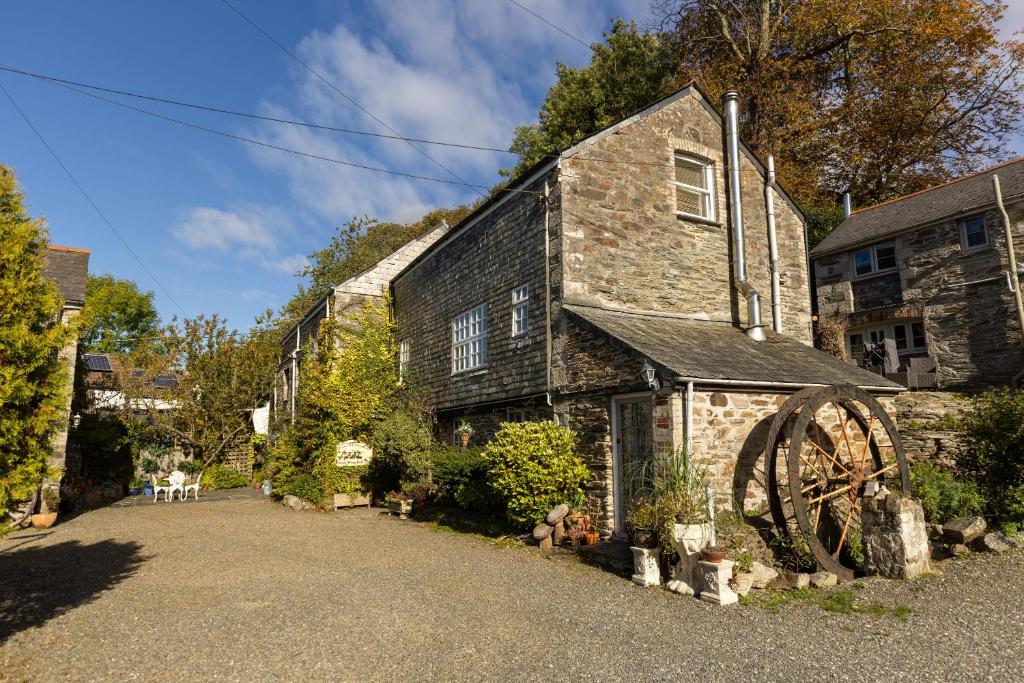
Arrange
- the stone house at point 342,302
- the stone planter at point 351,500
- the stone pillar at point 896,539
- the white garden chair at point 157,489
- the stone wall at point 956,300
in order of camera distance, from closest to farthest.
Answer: the stone pillar at point 896,539 < the stone planter at point 351,500 < the stone wall at point 956,300 < the white garden chair at point 157,489 < the stone house at point 342,302

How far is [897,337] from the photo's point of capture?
63.9ft

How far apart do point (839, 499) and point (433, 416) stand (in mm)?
9306

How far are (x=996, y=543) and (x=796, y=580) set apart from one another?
3412mm

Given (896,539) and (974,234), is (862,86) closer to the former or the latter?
(974,234)

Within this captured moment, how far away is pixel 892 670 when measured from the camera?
16.1 ft

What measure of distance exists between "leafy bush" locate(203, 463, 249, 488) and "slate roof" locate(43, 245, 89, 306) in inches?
331

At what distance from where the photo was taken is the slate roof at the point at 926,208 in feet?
56.8

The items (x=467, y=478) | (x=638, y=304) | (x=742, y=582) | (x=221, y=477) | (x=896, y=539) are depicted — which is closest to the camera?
(x=742, y=582)

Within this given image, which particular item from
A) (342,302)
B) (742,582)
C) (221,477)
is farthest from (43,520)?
(742,582)

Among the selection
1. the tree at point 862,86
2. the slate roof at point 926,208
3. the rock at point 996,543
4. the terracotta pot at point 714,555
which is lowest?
the rock at point 996,543

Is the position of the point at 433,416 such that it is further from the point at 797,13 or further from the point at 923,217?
the point at 797,13

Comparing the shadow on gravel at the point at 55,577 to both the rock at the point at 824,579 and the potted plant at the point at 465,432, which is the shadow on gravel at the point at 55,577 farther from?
the rock at the point at 824,579

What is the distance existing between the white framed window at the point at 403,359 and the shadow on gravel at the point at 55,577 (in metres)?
8.52

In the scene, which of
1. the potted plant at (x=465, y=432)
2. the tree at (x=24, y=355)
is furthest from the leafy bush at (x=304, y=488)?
the tree at (x=24, y=355)
